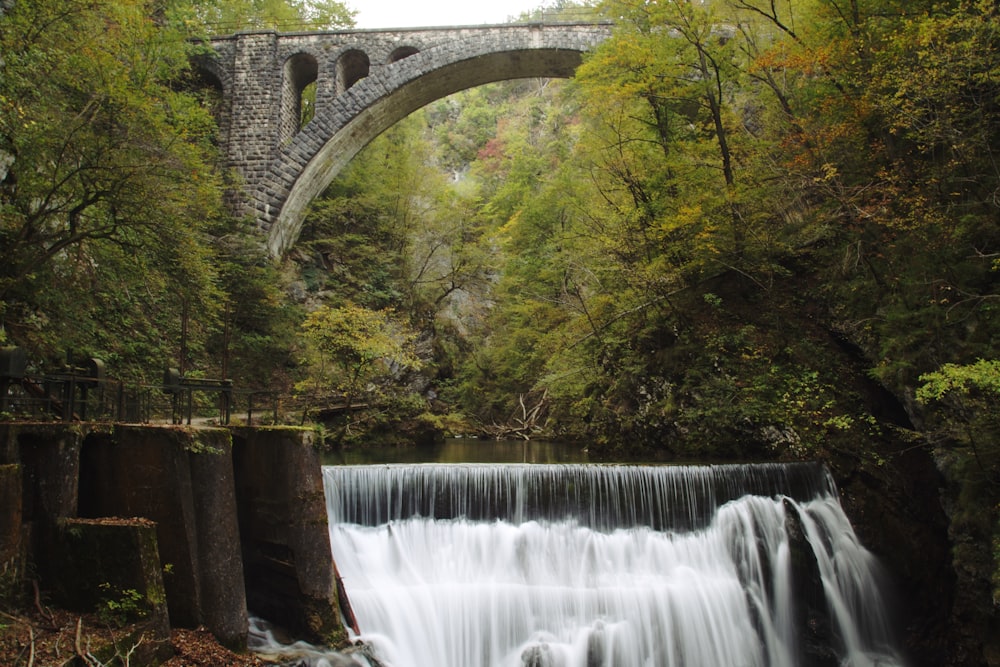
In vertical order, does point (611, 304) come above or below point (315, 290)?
below

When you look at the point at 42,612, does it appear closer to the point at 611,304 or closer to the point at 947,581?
the point at 947,581

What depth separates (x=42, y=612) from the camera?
4660 millimetres

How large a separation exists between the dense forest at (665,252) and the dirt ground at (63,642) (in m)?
2.98

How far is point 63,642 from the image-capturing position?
4.45m

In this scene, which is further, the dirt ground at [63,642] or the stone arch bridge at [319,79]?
the stone arch bridge at [319,79]

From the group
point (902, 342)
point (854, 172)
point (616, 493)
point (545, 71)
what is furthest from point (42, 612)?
point (545, 71)

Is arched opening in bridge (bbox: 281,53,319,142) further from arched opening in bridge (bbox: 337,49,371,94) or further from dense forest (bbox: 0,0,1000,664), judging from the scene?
dense forest (bbox: 0,0,1000,664)

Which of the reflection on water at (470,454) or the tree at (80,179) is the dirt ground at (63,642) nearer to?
the tree at (80,179)

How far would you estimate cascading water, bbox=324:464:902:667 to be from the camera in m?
7.59

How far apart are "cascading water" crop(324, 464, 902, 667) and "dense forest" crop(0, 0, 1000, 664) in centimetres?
166

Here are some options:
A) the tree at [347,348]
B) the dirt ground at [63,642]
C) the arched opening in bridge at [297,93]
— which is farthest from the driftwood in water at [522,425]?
the dirt ground at [63,642]

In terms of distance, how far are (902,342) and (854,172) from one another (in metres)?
3.68

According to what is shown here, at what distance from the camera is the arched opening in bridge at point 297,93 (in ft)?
68.0

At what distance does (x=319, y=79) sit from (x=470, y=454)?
13.8m
